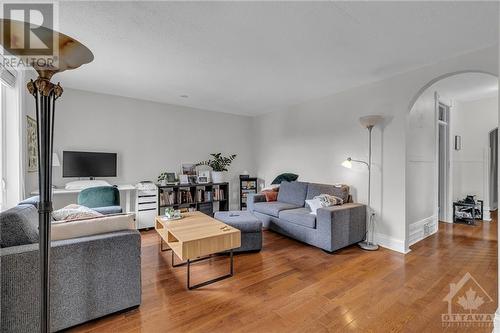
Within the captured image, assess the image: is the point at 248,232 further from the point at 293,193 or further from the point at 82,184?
the point at 82,184

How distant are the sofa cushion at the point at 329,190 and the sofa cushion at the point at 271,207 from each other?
393 millimetres

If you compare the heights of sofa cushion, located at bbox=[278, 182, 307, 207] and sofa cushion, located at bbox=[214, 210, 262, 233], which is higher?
sofa cushion, located at bbox=[278, 182, 307, 207]

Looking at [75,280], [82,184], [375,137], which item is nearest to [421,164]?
[375,137]

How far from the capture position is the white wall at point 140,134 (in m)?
3.70

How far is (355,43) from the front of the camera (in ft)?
7.48

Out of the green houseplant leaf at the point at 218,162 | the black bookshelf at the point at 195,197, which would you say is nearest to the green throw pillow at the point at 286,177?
the black bookshelf at the point at 195,197

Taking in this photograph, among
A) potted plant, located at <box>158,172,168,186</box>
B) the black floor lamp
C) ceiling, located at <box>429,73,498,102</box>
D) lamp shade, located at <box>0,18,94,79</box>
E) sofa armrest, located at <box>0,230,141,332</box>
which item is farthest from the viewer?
potted plant, located at <box>158,172,168,186</box>

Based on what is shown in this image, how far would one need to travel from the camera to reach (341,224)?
9.82 feet

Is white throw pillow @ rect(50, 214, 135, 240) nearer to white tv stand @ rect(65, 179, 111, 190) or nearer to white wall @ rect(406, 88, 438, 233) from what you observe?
white tv stand @ rect(65, 179, 111, 190)

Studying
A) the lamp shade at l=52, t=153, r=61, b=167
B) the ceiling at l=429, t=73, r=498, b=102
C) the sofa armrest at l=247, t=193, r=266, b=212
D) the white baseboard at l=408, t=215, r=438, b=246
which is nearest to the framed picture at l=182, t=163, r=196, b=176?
the sofa armrest at l=247, t=193, r=266, b=212

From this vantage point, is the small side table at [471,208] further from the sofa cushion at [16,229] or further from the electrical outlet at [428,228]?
the sofa cushion at [16,229]

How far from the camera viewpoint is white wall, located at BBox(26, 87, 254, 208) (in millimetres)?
3699

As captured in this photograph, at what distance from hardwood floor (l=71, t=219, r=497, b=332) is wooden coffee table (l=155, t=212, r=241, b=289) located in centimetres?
27

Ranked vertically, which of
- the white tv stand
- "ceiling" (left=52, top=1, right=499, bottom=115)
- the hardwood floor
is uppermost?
"ceiling" (left=52, top=1, right=499, bottom=115)
